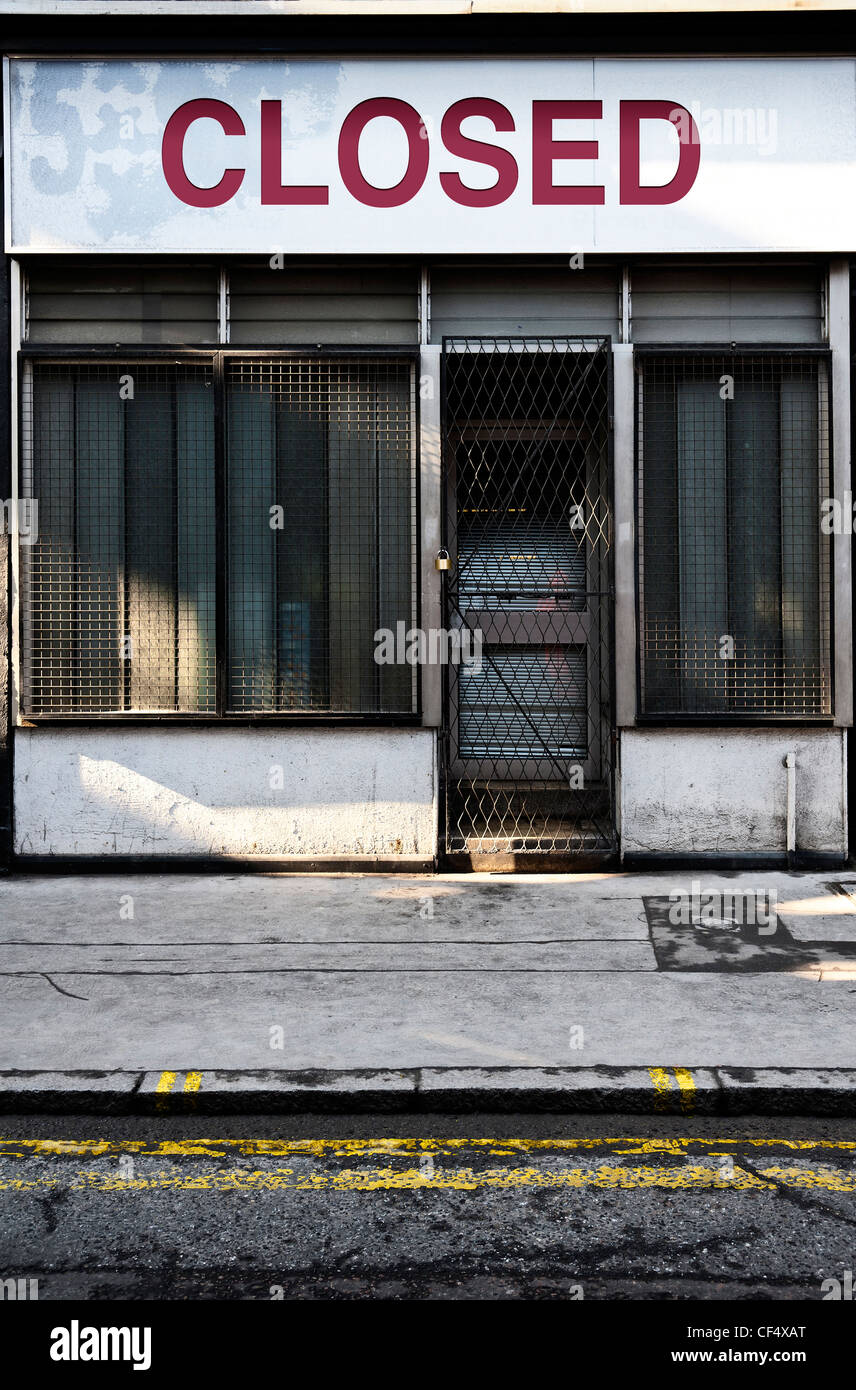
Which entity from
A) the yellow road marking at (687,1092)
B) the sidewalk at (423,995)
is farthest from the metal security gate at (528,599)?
the yellow road marking at (687,1092)

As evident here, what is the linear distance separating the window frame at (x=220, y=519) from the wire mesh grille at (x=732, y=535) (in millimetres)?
1686

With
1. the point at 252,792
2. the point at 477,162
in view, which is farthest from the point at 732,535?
the point at 252,792

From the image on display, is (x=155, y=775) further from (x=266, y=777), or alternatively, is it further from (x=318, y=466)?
(x=318, y=466)

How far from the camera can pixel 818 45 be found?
27.8ft

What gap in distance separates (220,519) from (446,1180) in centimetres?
572

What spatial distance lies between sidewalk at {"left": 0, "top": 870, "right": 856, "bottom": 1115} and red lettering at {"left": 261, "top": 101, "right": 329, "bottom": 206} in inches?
192

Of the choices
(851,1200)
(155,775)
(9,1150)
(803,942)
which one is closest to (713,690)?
(803,942)

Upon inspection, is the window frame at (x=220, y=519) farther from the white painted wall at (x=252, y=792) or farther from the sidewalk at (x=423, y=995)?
the sidewalk at (x=423, y=995)

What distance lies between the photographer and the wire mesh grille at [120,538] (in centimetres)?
881

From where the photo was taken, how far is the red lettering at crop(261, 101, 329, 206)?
8.52 m

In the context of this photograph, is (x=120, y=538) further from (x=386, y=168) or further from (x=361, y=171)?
(x=386, y=168)

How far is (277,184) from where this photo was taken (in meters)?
8.53

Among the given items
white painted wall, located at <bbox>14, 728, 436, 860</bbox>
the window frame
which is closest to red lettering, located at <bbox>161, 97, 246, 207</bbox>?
the window frame
